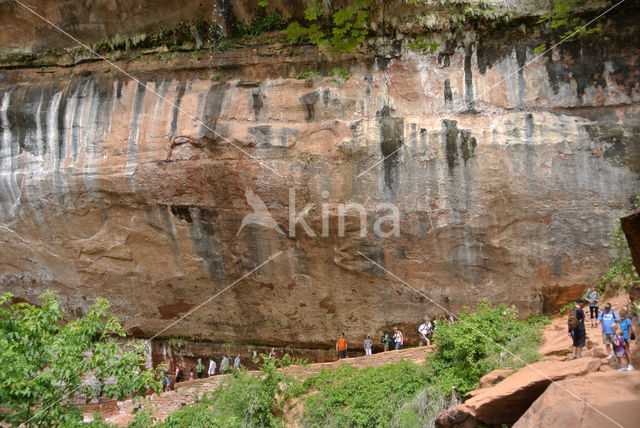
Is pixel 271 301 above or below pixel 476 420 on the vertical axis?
above

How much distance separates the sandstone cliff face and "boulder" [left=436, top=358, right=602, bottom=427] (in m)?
3.15

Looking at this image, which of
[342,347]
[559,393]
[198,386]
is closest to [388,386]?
[342,347]

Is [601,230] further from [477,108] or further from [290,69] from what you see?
[290,69]

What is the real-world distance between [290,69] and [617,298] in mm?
6836

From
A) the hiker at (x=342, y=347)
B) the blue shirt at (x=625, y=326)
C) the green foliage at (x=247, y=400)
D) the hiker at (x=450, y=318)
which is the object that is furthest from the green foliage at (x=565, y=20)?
the green foliage at (x=247, y=400)

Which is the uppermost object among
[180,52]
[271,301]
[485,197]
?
[180,52]

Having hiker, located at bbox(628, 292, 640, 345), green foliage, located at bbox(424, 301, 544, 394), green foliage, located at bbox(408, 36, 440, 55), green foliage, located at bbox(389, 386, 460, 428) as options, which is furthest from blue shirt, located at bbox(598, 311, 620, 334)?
green foliage, located at bbox(408, 36, 440, 55)

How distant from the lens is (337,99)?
33.5 ft

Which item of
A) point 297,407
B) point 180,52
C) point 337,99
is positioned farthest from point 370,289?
point 180,52

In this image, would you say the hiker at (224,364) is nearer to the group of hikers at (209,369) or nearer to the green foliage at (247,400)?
the group of hikers at (209,369)

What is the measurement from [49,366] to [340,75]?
6.83 meters

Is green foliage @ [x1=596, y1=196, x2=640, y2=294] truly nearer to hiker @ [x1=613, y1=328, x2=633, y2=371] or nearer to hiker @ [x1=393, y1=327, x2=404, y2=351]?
hiker @ [x1=613, y1=328, x2=633, y2=371]

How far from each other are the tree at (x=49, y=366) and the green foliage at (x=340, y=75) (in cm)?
597

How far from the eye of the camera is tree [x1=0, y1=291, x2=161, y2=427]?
556cm
